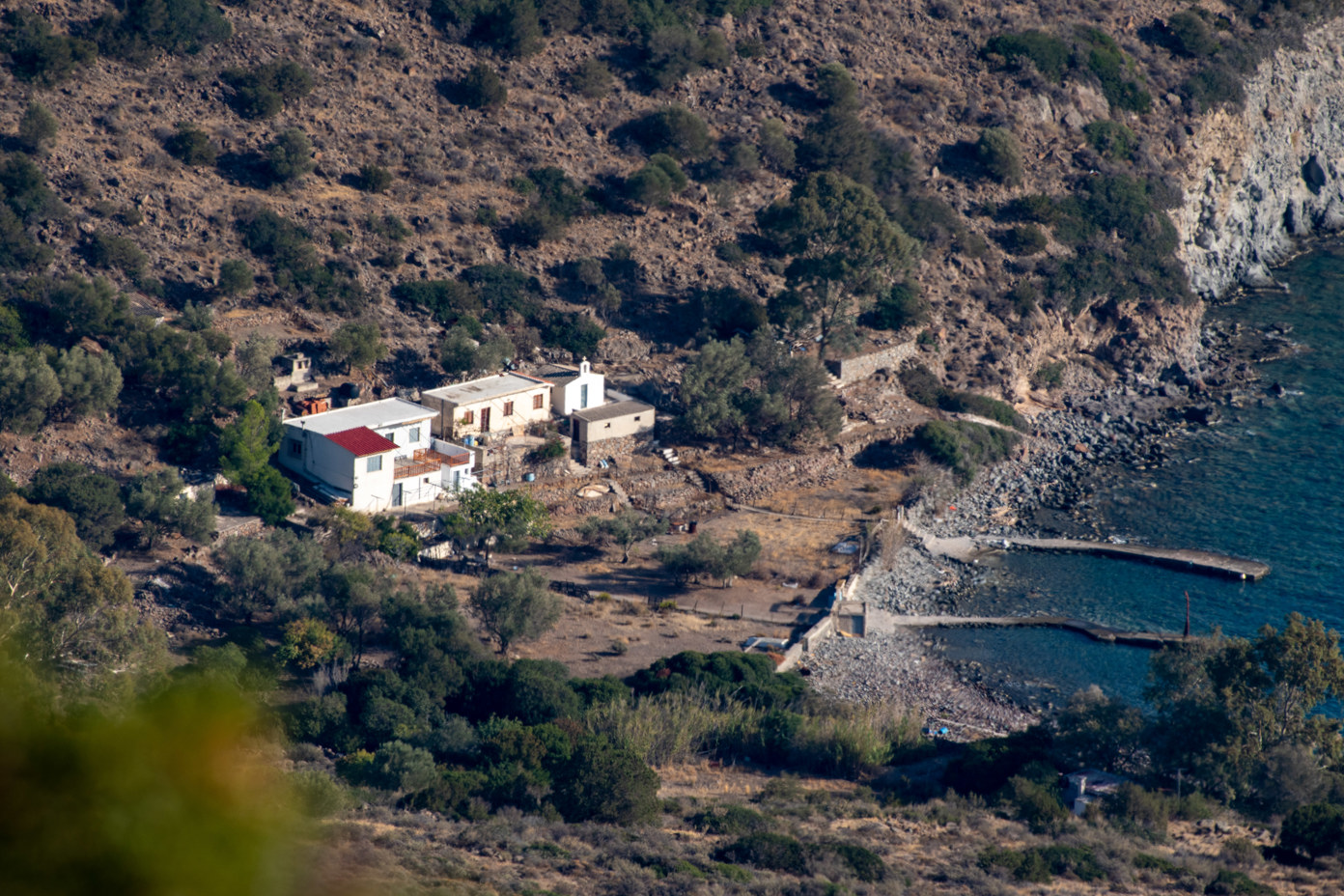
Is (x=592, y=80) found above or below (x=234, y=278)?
above

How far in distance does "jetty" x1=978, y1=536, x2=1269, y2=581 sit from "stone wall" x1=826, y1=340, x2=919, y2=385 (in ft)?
42.5

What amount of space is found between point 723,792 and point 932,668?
47.1 feet

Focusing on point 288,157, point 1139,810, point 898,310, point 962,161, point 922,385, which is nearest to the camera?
point 1139,810

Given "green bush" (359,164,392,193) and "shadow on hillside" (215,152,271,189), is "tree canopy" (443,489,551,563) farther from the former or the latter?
"shadow on hillside" (215,152,271,189)

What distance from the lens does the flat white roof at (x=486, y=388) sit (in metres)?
58.2

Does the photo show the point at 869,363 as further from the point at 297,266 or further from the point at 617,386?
the point at 297,266

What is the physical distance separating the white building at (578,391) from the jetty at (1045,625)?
668 inches

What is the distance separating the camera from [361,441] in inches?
2095

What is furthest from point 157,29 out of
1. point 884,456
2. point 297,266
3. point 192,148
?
point 884,456

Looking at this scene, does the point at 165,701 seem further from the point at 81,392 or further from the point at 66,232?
the point at 66,232

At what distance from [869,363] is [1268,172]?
4272 centimetres

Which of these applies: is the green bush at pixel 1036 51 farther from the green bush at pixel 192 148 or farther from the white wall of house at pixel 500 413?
the green bush at pixel 192 148

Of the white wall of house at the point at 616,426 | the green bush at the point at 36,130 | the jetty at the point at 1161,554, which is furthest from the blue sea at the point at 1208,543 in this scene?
the green bush at the point at 36,130

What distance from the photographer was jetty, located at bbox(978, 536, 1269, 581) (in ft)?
185
